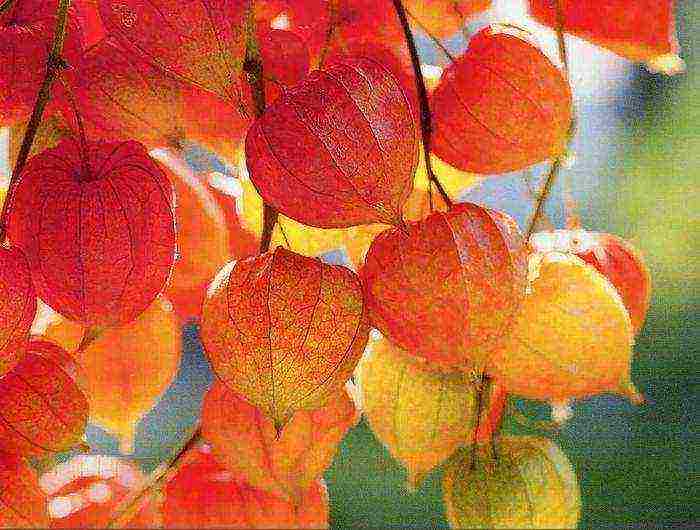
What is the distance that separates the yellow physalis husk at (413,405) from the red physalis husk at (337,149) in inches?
4.4

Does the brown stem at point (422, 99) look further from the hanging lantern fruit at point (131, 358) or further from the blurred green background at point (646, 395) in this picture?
the blurred green background at point (646, 395)

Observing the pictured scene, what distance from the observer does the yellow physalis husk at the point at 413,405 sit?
475 mm

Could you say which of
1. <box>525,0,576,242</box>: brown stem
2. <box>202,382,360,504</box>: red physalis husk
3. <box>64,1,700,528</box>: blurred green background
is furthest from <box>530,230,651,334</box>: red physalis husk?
<box>64,1,700,528</box>: blurred green background

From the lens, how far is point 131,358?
1.63 feet

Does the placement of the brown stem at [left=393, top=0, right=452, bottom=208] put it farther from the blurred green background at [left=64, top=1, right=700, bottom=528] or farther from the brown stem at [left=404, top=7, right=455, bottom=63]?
the blurred green background at [left=64, top=1, right=700, bottom=528]

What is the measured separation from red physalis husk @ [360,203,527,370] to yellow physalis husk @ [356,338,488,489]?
80 mm

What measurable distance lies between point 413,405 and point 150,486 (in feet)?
0.41

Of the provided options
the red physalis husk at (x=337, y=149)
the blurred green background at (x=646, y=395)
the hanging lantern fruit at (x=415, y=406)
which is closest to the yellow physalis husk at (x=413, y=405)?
the hanging lantern fruit at (x=415, y=406)

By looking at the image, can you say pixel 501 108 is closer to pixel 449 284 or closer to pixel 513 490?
pixel 449 284

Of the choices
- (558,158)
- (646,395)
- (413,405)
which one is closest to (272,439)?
(413,405)

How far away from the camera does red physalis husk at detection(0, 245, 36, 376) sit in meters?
0.38

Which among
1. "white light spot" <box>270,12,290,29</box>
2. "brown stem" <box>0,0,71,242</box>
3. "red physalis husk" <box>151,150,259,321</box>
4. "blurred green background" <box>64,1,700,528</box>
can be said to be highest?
"brown stem" <box>0,0,71,242</box>

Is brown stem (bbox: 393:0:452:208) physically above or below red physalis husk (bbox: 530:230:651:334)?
above

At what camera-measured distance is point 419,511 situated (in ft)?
7.78
